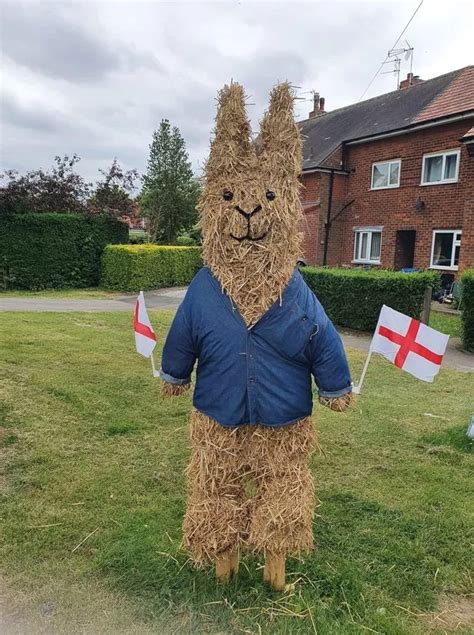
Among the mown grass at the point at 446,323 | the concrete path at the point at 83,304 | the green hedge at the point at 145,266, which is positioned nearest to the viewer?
the mown grass at the point at 446,323

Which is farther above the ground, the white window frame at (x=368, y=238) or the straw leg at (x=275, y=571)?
the white window frame at (x=368, y=238)

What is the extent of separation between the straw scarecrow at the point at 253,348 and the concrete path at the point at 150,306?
613 cm

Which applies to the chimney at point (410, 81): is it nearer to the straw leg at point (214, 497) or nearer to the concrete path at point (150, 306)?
the concrete path at point (150, 306)

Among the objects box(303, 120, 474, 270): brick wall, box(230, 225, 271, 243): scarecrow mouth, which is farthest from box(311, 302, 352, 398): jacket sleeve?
box(303, 120, 474, 270): brick wall

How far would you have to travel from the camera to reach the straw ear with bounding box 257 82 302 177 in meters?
2.44

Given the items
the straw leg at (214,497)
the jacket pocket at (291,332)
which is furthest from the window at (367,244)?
the straw leg at (214,497)

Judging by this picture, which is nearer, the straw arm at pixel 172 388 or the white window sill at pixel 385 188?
the straw arm at pixel 172 388

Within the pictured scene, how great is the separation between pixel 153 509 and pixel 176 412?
1.98 metres

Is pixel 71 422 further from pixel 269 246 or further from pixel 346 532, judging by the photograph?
pixel 269 246

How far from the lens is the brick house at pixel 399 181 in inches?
623

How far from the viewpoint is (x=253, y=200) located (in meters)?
2.41

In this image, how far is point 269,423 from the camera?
2.49 metres

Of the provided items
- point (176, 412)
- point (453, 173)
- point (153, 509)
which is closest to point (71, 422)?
point (176, 412)

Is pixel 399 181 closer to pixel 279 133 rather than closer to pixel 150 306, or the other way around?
pixel 150 306
